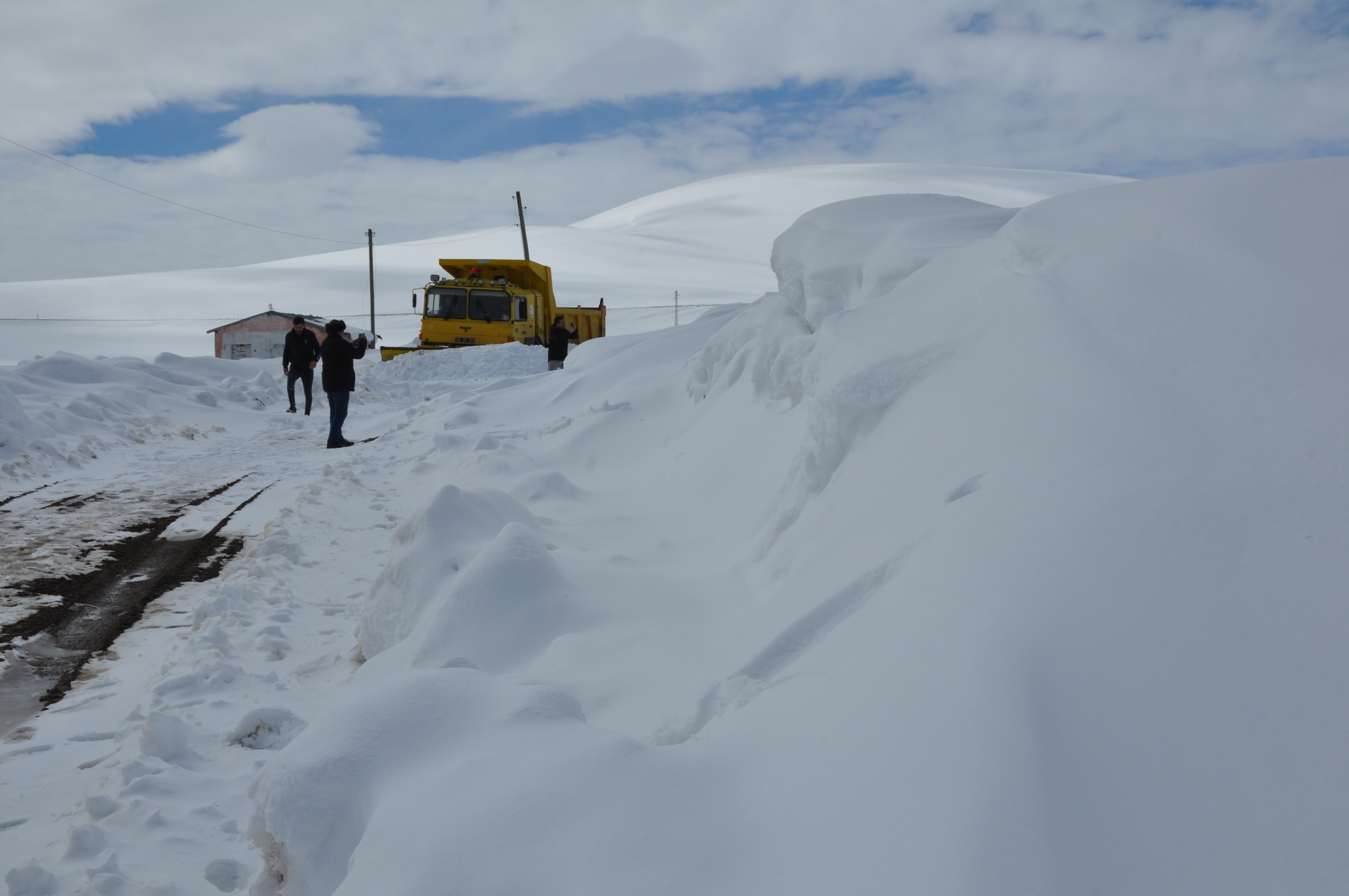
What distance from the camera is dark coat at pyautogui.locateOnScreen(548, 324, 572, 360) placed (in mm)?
14727

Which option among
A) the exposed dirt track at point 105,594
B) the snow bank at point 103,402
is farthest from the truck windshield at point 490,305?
the exposed dirt track at point 105,594

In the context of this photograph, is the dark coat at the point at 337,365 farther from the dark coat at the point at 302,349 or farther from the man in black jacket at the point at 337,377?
the dark coat at the point at 302,349

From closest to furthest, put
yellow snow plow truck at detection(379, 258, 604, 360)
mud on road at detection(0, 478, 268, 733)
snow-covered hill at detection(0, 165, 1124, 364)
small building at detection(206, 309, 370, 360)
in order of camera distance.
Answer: mud on road at detection(0, 478, 268, 733), yellow snow plow truck at detection(379, 258, 604, 360), small building at detection(206, 309, 370, 360), snow-covered hill at detection(0, 165, 1124, 364)

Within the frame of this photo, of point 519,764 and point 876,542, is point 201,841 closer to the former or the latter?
Answer: point 519,764

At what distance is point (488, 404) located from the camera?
37.3ft

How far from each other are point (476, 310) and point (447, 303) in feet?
2.29

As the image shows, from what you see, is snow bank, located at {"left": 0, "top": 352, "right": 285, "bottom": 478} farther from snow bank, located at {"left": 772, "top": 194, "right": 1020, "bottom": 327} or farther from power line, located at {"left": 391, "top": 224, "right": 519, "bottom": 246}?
power line, located at {"left": 391, "top": 224, "right": 519, "bottom": 246}

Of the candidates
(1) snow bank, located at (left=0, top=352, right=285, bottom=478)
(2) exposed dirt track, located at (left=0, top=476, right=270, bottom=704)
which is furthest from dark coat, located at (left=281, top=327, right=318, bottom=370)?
(2) exposed dirt track, located at (left=0, top=476, right=270, bottom=704)

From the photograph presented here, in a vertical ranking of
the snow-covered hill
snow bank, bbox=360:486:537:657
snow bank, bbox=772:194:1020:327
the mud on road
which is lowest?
the mud on road

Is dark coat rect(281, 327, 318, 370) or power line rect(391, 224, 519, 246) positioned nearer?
dark coat rect(281, 327, 318, 370)

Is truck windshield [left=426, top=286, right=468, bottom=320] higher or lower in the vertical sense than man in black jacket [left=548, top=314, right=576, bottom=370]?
higher

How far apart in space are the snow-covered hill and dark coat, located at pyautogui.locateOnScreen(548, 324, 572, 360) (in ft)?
82.2

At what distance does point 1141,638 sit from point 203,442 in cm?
1122

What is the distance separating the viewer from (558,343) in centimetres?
1481
